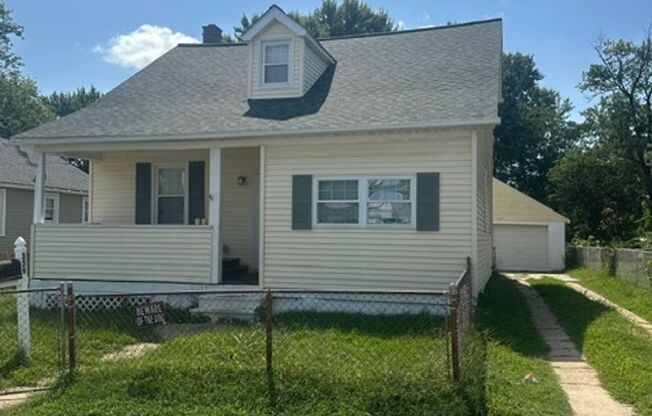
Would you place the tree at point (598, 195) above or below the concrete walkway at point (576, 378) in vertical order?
above

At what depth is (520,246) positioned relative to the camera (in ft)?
83.3

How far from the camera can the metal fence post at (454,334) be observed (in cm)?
533

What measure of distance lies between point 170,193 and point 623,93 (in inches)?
1159

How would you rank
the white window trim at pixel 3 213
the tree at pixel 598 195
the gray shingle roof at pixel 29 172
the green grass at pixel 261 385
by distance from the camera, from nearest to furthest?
the green grass at pixel 261 385, the white window trim at pixel 3 213, the gray shingle roof at pixel 29 172, the tree at pixel 598 195

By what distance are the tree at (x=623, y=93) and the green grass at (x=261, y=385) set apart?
29698 millimetres

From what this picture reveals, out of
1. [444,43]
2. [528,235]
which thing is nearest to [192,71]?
[444,43]

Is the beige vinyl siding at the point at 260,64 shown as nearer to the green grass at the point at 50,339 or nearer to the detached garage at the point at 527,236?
the green grass at the point at 50,339

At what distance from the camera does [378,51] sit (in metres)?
14.1

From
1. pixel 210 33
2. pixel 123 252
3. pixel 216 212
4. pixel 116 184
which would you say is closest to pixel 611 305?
pixel 216 212

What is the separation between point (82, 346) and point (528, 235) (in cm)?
2147

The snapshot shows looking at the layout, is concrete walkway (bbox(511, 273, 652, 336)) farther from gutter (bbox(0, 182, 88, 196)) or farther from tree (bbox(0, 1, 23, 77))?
tree (bbox(0, 1, 23, 77))

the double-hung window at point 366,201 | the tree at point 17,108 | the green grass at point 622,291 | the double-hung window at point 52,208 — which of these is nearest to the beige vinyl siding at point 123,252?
the double-hung window at point 366,201

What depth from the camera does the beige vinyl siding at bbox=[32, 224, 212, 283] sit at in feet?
35.7

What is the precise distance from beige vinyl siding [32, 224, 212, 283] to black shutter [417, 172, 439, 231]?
3.89 metres
